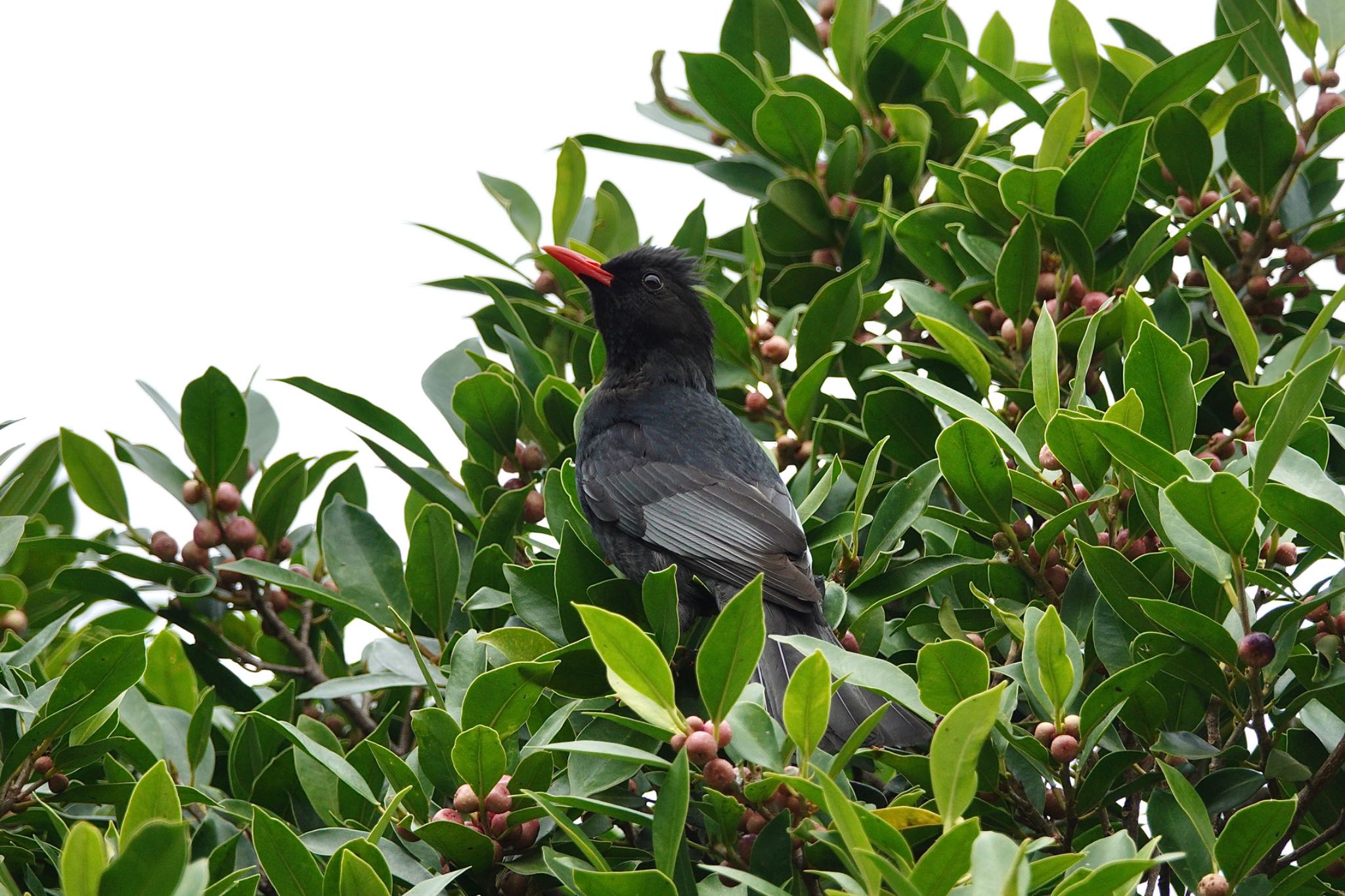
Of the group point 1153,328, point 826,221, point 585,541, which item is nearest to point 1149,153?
point 826,221

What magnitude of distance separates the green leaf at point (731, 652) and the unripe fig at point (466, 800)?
575 mm

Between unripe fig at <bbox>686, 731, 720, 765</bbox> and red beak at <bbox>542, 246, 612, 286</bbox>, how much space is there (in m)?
2.53

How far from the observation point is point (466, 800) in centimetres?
263

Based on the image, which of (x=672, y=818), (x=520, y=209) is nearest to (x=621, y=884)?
(x=672, y=818)

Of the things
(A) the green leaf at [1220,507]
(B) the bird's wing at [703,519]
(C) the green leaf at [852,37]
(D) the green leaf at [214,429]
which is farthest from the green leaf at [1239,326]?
(D) the green leaf at [214,429]

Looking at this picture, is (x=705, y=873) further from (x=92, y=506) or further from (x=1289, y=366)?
(x=92, y=506)

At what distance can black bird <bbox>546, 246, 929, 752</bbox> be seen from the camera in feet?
12.9

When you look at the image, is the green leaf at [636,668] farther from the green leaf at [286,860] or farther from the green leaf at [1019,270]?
the green leaf at [1019,270]

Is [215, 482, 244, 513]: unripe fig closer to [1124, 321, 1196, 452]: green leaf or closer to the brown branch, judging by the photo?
[1124, 321, 1196, 452]: green leaf

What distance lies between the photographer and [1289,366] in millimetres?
3248

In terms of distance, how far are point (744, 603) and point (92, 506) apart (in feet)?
8.98

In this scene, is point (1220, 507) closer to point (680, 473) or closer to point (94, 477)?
point (680, 473)

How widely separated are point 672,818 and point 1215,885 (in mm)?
1028

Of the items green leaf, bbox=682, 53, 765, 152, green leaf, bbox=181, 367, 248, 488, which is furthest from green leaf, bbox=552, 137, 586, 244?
green leaf, bbox=181, 367, 248, 488
